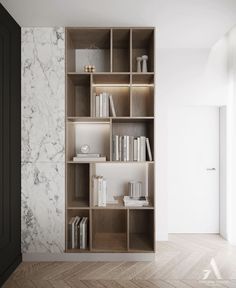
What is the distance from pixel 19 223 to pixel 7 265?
19.1 inches

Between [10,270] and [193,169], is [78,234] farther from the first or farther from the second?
[193,169]

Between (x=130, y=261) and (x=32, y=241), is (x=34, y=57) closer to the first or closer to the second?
(x=32, y=241)

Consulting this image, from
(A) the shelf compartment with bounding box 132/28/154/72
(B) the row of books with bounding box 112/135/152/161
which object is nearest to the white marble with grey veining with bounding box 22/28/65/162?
(B) the row of books with bounding box 112/135/152/161

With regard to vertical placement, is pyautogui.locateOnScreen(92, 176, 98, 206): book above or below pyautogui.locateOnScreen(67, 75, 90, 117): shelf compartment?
below

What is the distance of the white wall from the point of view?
414cm

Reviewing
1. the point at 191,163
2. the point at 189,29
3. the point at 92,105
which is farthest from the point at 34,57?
the point at 191,163

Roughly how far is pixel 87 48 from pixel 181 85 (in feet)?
4.63

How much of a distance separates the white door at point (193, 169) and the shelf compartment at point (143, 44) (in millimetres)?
964

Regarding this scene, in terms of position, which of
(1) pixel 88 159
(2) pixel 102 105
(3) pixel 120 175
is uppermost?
(2) pixel 102 105

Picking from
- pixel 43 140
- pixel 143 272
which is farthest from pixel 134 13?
pixel 143 272

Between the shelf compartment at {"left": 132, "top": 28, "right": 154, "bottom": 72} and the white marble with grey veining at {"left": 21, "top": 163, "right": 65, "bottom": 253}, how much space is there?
1.62 metres

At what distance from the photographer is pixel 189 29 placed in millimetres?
3459

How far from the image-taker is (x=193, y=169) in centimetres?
440

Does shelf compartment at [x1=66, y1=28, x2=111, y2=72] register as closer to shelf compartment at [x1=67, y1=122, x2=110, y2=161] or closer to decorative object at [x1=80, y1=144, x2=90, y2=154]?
shelf compartment at [x1=67, y1=122, x2=110, y2=161]
